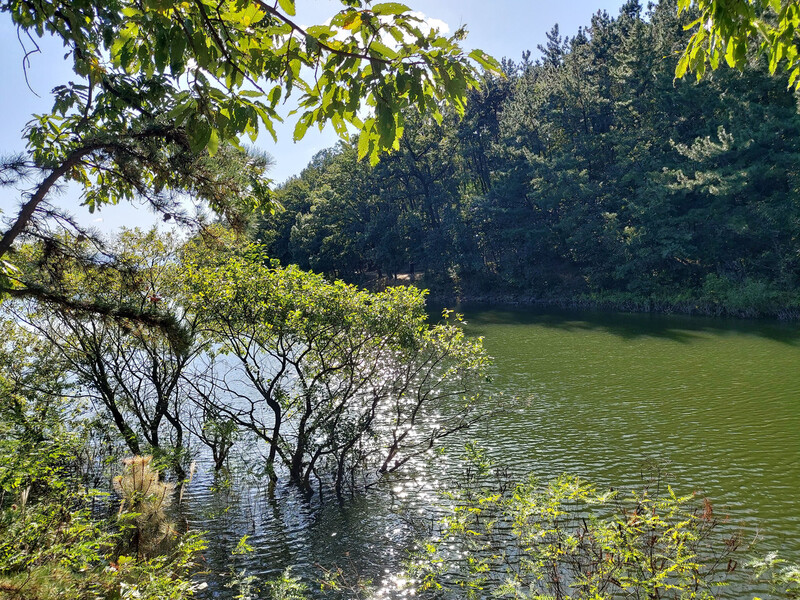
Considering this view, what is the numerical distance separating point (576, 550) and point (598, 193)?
37.9 meters

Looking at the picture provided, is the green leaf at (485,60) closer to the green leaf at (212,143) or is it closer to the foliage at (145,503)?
the green leaf at (212,143)

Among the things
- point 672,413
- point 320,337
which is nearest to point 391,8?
point 320,337

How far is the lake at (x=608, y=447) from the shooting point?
883 cm

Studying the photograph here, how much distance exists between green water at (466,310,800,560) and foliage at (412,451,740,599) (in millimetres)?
1290

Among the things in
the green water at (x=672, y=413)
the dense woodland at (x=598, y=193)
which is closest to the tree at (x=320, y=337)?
the green water at (x=672, y=413)

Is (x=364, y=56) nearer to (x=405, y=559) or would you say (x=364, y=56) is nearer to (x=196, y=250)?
(x=405, y=559)

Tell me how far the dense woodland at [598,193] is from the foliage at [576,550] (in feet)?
80.2

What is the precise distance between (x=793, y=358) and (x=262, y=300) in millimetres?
20305

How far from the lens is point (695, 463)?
Result: 11391 mm

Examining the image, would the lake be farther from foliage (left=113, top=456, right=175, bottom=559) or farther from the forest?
foliage (left=113, top=456, right=175, bottom=559)

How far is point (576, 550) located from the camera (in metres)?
7.02

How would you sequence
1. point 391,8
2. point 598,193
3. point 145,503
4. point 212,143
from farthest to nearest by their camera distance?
point 598,193 → point 145,503 → point 212,143 → point 391,8

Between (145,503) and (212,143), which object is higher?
(212,143)

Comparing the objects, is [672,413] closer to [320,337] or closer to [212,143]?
[320,337]
